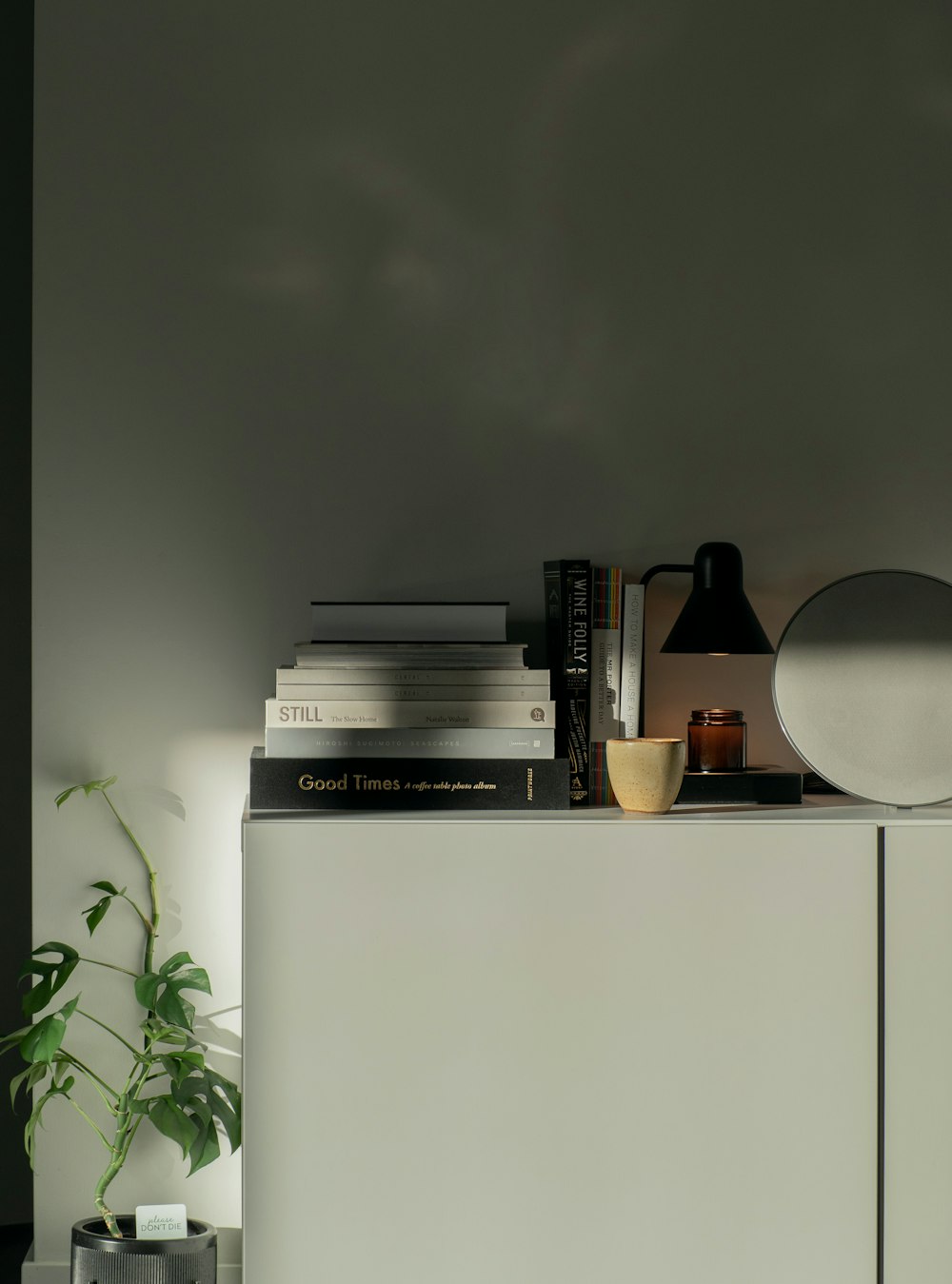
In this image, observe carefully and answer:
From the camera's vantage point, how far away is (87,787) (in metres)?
1.64

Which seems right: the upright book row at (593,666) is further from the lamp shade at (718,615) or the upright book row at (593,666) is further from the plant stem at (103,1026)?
the plant stem at (103,1026)

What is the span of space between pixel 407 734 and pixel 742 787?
0.46m

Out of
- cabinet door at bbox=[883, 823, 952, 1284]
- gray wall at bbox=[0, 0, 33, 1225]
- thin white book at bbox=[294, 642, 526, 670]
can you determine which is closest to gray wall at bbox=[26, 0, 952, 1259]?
thin white book at bbox=[294, 642, 526, 670]

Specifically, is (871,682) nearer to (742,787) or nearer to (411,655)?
(742,787)

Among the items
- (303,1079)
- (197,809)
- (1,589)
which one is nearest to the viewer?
(303,1079)

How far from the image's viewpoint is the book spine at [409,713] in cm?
145

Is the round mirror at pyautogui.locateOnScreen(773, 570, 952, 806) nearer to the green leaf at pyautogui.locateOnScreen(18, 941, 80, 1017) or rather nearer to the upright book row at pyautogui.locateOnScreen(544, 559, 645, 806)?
the upright book row at pyautogui.locateOnScreen(544, 559, 645, 806)

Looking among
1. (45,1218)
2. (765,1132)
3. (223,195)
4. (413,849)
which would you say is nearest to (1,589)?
(223,195)

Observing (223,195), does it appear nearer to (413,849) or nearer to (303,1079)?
(413,849)

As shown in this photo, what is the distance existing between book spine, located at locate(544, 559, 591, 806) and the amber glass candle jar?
0.16 m

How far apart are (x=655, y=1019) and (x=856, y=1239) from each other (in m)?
0.36

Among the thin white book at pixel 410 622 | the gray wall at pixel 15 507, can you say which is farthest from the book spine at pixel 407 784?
the gray wall at pixel 15 507

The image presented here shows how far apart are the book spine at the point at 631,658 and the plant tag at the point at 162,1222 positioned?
0.90 m

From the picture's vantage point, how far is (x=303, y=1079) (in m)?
1.34
